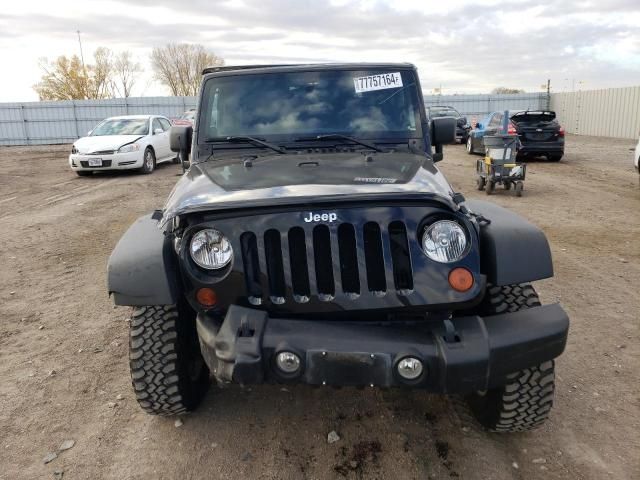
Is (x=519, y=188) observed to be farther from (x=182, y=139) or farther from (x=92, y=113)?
(x=92, y=113)

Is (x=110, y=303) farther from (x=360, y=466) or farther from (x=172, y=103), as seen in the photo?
(x=172, y=103)

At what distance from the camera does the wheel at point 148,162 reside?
13633 mm

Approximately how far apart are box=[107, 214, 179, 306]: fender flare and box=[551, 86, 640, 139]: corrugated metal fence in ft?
81.1

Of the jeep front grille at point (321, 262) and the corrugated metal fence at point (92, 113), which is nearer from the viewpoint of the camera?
the jeep front grille at point (321, 262)

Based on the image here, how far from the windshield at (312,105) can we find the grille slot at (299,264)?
1.36 meters

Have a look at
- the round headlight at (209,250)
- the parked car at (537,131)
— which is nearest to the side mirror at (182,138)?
the round headlight at (209,250)

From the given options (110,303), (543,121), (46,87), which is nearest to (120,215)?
(110,303)

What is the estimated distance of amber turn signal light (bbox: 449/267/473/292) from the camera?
7.85 feet

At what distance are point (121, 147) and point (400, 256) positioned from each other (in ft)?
39.6

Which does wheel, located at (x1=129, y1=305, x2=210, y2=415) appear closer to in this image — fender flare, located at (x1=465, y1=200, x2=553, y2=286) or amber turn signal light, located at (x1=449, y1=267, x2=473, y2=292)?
amber turn signal light, located at (x1=449, y1=267, x2=473, y2=292)

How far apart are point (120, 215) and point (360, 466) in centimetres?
714

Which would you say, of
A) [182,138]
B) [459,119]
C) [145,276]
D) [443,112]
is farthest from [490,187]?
[443,112]

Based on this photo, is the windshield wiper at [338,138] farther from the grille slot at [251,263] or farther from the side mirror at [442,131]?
the grille slot at [251,263]

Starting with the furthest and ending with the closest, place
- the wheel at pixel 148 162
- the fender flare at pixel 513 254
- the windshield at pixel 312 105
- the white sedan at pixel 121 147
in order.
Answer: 1. the wheel at pixel 148 162
2. the white sedan at pixel 121 147
3. the windshield at pixel 312 105
4. the fender flare at pixel 513 254
